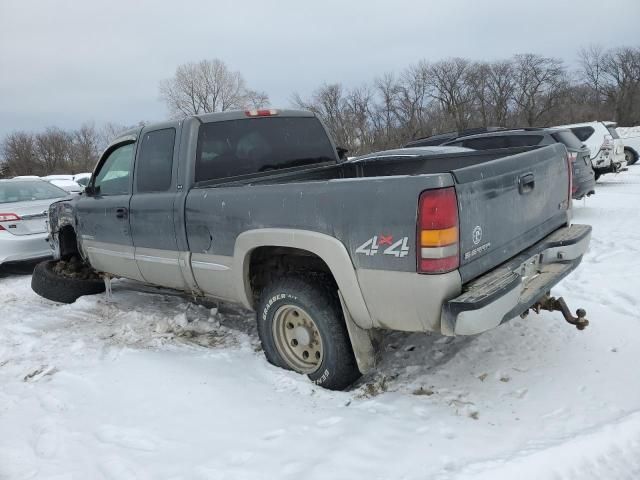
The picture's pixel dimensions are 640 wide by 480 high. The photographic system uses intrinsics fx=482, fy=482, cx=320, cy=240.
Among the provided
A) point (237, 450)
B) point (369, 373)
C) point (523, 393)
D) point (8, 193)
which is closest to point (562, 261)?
point (523, 393)

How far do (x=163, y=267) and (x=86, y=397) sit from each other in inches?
50.4

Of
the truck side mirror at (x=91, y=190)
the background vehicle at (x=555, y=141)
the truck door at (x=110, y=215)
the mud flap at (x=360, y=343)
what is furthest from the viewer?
the background vehicle at (x=555, y=141)

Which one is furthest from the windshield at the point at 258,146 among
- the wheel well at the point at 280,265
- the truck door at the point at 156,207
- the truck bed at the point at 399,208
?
the wheel well at the point at 280,265

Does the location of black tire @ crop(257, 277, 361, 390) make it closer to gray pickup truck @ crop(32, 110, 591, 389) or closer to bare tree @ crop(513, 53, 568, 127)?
gray pickup truck @ crop(32, 110, 591, 389)

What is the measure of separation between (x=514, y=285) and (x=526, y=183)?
0.85 metres

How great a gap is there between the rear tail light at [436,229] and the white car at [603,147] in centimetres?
1221

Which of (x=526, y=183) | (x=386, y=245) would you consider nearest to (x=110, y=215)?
(x=386, y=245)

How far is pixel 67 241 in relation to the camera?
19.7 feet

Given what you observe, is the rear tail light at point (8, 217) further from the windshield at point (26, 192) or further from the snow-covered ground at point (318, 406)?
the snow-covered ground at point (318, 406)

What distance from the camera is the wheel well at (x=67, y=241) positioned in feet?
19.5

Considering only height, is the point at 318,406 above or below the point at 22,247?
below

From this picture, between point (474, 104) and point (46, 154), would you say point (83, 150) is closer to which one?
point (46, 154)

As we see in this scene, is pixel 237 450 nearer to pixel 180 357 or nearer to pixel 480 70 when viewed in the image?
pixel 180 357

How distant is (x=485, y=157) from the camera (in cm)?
421
